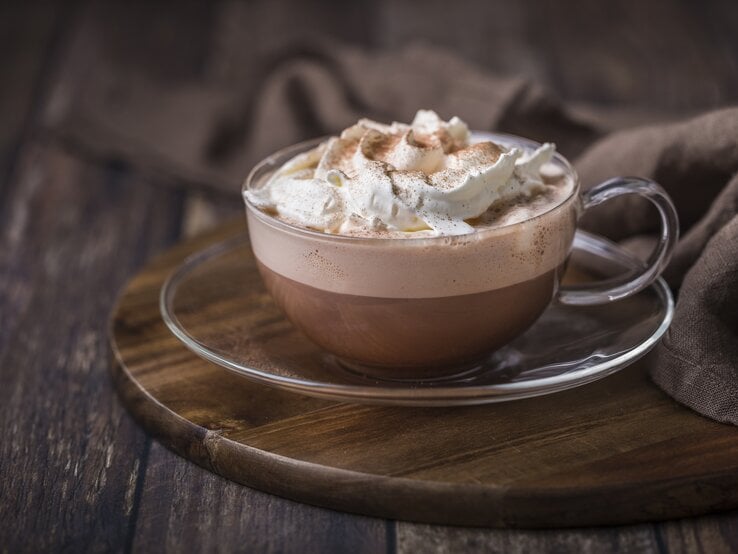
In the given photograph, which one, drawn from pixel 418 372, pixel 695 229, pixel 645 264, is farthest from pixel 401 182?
pixel 695 229

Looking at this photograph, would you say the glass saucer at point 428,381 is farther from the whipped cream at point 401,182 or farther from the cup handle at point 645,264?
the whipped cream at point 401,182

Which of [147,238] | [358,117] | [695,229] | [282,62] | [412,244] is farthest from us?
[282,62]

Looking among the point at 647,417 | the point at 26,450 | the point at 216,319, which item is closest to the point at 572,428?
the point at 647,417

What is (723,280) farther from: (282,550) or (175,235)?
(175,235)

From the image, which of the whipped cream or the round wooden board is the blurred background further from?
the round wooden board

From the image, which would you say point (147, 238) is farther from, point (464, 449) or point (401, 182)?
point (464, 449)

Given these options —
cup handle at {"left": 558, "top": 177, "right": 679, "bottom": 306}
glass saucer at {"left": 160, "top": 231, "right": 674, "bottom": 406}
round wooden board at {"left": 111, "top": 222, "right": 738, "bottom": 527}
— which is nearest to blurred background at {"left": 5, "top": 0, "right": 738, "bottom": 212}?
glass saucer at {"left": 160, "top": 231, "right": 674, "bottom": 406}
